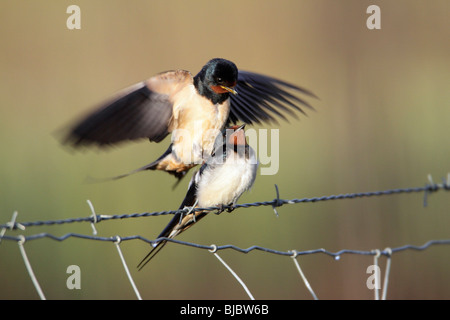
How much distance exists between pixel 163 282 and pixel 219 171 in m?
2.32

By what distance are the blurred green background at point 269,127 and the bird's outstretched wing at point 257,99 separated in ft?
6.46

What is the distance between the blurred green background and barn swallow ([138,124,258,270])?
6.48 ft

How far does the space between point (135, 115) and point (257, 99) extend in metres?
0.73

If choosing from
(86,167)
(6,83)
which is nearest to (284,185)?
(86,167)

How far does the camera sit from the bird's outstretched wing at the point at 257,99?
3.20 meters

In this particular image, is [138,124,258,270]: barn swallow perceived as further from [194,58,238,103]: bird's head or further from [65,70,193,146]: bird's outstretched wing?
[65,70,193,146]: bird's outstretched wing

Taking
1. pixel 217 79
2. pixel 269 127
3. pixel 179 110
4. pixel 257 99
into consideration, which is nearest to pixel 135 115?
pixel 179 110

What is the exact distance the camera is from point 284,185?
5895 mm

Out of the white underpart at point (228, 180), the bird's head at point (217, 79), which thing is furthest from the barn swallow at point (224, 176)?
the bird's head at point (217, 79)

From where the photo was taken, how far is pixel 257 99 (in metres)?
3.28

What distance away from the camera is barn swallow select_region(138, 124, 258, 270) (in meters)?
2.81

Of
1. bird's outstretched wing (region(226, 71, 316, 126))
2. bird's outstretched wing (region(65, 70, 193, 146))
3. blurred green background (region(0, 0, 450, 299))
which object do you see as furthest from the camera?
blurred green background (region(0, 0, 450, 299))

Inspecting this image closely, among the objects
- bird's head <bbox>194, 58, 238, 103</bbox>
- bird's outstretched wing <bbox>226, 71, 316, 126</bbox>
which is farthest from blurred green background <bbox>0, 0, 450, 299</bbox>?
bird's head <bbox>194, 58, 238, 103</bbox>
